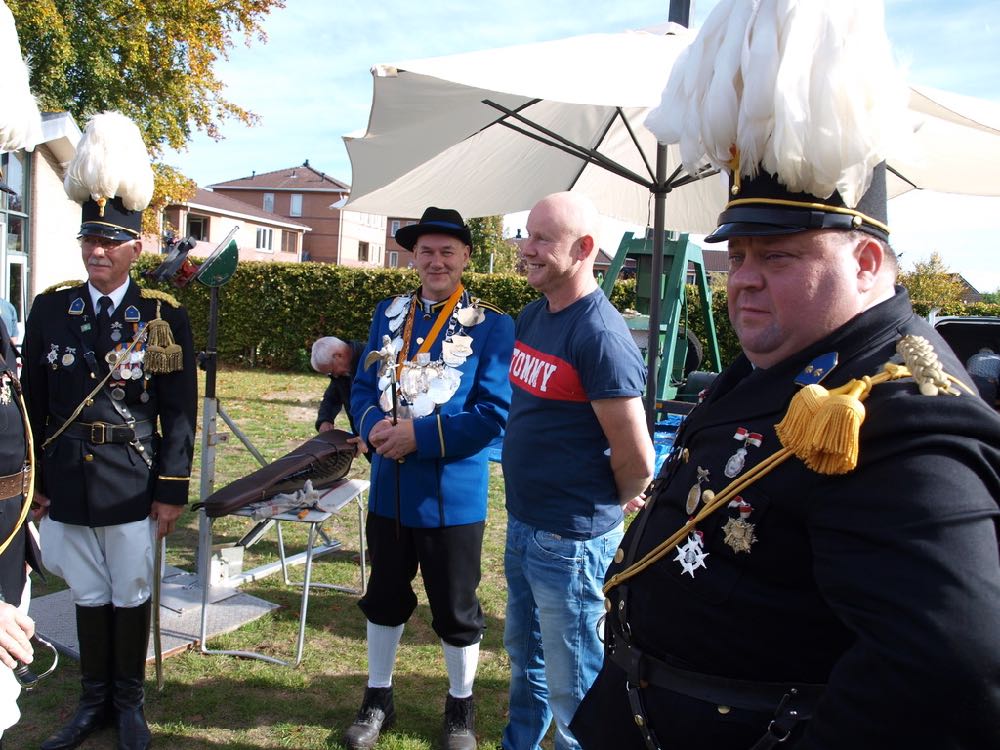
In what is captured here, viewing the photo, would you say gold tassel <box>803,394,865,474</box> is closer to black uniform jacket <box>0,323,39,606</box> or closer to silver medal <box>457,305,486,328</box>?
silver medal <box>457,305,486,328</box>

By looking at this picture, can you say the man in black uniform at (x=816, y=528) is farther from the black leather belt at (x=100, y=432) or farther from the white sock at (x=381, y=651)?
the black leather belt at (x=100, y=432)

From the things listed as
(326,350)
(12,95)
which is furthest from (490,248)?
(12,95)

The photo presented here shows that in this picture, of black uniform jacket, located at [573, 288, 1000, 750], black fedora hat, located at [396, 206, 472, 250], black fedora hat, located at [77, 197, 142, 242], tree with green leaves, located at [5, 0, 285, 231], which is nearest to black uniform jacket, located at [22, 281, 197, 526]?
black fedora hat, located at [77, 197, 142, 242]

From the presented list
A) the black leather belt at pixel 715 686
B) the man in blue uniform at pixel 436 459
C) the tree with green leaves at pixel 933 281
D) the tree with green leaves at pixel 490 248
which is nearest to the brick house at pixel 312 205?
the tree with green leaves at pixel 490 248

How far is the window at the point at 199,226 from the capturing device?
37125 mm

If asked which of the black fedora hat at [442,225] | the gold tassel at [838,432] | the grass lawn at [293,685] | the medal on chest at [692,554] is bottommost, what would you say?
the grass lawn at [293,685]

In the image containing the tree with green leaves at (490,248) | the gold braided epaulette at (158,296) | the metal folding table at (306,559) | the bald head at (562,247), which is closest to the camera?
the bald head at (562,247)

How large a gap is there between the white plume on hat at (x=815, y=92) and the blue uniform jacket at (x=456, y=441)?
70.1 inches

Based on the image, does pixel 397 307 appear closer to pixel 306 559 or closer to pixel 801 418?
pixel 306 559

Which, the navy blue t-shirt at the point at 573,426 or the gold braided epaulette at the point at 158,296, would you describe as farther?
the gold braided epaulette at the point at 158,296

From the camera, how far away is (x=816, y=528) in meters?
1.11

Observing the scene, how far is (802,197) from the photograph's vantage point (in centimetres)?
129

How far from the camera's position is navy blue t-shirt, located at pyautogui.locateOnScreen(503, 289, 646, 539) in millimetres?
2445

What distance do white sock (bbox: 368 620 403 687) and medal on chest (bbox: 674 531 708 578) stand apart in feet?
6.81
